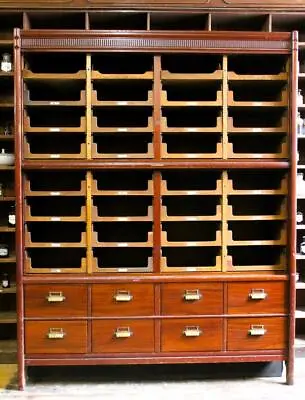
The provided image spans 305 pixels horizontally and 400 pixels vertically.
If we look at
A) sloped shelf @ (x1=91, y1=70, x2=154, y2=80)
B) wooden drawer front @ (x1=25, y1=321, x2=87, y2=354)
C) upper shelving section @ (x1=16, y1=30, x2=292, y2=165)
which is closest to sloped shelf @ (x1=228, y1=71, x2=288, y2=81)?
upper shelving section @ (x1=16, y1=30, x2=292, y2=165)

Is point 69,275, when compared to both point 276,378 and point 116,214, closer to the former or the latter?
point 116,214

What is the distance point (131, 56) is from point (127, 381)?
7.25ft

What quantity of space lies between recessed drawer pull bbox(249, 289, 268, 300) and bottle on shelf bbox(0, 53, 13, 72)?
2.37 metres

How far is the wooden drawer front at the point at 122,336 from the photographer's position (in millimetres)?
2600

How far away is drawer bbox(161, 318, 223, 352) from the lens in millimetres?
2613

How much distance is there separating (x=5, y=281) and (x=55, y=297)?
2.38 ft

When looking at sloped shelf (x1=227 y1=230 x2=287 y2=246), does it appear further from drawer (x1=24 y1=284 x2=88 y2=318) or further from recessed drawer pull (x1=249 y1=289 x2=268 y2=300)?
drawer (x1=24 y1=284 x2=88 y2=318)

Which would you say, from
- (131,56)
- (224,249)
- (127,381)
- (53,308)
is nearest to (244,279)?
(224,249)

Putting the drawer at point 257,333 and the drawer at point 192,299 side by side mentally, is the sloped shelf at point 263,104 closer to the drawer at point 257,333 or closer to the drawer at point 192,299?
the drawer at point 192,299

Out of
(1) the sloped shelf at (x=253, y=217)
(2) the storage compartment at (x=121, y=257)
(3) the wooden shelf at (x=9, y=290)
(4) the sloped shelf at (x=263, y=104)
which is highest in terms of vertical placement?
(4) the sloped shelf at (x=263, y=104)

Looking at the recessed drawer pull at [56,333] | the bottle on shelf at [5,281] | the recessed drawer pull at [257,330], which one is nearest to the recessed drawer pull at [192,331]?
the recessed drawer pull at [257,330]

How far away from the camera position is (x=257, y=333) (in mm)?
2627

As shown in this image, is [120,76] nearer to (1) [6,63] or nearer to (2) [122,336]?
(1) [6,63]

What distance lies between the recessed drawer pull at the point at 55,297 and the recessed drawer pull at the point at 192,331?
0.81m
